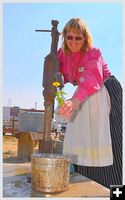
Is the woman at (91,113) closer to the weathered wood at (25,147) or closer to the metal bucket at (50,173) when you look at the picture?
the metal bucket at (50,173)

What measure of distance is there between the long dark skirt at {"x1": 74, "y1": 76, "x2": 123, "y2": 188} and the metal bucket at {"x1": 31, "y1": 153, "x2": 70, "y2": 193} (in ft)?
1.50

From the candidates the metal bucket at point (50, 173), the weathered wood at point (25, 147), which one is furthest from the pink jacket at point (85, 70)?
the weathered wood at point (25, 147)

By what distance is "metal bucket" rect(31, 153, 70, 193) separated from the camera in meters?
1.38

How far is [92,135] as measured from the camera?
5.77 ft

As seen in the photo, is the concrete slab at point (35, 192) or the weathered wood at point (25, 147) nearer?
the concrete slab at point (35, 192)

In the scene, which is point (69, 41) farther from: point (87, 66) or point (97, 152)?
point (97, 152)

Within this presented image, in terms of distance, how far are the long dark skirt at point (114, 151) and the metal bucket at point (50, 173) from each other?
458mm

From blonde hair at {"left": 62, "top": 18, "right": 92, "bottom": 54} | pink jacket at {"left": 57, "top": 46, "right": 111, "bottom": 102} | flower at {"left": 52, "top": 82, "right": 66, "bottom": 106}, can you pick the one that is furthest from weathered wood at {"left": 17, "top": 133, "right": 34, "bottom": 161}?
flower at {"left": 52, "top": 82, "right": 66, "bottom": 106}

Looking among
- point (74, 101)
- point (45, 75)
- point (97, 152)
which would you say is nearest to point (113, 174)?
point (97, 152)

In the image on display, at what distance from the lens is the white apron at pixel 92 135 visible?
175 centimetres

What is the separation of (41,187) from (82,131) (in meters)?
0.44

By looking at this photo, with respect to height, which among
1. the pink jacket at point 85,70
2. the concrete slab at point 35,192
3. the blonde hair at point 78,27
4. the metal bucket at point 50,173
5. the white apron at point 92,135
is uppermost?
the blonde hair at point 78,27

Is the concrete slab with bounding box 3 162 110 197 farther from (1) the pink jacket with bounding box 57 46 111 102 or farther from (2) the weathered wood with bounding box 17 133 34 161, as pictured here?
(2) the weathered wood with bounding box 17 133 34 161

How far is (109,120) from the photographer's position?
6.14ft
